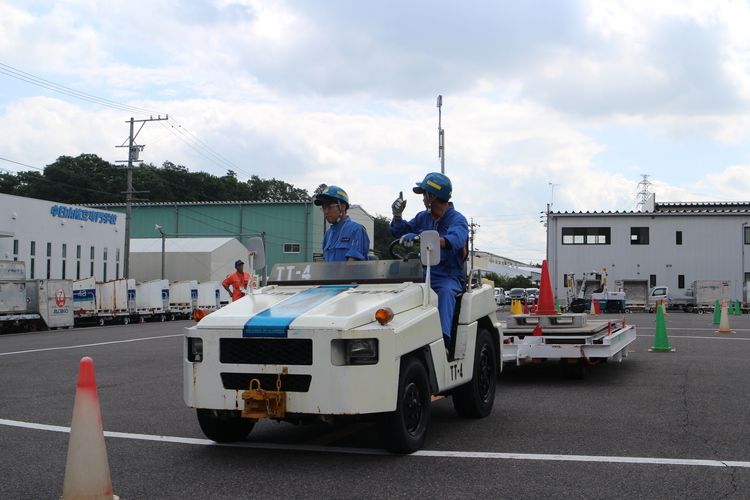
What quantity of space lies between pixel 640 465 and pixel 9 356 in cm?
1322

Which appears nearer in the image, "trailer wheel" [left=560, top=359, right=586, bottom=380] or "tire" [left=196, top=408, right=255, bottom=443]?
"tire" [left=196, top=408, right=255, bottom=443]

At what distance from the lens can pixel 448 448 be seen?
6.39 metres

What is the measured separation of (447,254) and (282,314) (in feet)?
6.65

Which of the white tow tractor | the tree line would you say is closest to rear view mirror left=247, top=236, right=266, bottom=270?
the white tow tractor

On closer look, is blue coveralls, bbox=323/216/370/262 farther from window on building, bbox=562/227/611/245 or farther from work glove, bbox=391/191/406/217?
window on building, bbox=562/227/611/245

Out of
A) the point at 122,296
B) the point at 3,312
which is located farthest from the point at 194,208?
the point at 3,312

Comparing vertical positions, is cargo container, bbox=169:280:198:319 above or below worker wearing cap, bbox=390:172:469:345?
below

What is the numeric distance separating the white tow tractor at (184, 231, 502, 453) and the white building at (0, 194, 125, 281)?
3460cm

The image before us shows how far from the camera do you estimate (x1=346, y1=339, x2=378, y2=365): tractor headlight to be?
566cm

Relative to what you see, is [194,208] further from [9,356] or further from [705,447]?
[705,447]

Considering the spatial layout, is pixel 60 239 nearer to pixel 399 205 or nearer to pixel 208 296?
pixel 208 296

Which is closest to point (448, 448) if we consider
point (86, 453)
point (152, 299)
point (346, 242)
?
point (346, 242)

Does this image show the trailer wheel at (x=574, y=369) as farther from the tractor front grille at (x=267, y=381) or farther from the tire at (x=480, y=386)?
the tractor front grille at (x=267, y=381)

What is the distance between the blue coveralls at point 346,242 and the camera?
7469mm
